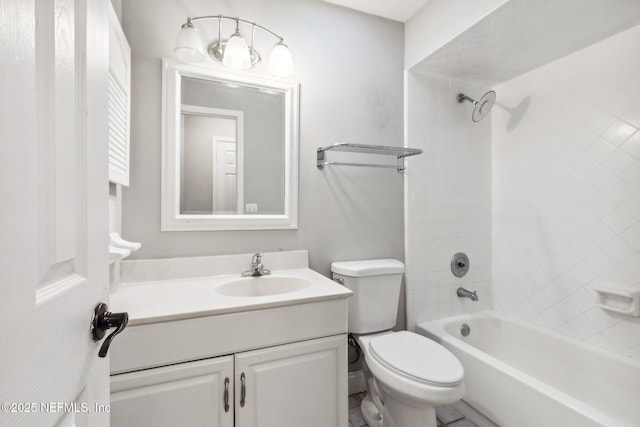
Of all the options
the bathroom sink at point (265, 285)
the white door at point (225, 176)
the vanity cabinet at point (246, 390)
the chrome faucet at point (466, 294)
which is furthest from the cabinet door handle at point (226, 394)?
the chrome faucet at point (466, 294)

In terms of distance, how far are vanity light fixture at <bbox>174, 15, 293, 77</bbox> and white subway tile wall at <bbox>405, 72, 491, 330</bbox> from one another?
883 mm

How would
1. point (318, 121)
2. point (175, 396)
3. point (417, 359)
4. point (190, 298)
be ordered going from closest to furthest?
point (175, 396) → point (190, 298) → point (417, 359) → point (318, 121)

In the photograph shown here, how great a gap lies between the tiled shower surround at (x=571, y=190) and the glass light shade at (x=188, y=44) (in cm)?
203

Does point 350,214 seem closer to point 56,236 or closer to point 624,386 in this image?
point 56,236

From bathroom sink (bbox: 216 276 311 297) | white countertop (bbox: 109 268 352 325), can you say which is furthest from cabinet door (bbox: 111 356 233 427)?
bathroom sink (bbox: 216 276 311 297)

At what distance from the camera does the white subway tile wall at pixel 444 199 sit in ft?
6.20

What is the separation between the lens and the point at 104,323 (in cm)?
51

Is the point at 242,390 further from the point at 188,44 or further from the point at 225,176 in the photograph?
the point at 188,44

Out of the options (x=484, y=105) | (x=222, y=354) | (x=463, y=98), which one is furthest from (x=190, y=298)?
(x=463, y=98)

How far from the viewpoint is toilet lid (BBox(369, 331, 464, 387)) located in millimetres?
1138

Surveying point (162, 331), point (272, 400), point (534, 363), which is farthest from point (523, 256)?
point (162, 331)

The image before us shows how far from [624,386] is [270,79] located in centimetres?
236

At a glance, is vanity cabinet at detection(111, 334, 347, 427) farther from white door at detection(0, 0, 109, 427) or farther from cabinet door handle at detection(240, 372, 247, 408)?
white door at detection(0, 0, 109, 427)

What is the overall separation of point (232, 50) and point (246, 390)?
4.86 ft
